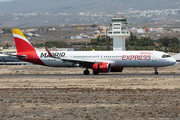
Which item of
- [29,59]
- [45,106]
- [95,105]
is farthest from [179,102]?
[29,59]

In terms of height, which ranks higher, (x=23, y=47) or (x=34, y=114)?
(x=23, y=47)

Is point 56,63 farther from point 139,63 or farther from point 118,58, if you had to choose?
point 139,63

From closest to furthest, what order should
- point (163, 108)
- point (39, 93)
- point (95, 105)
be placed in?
point (163, 108)
point (95, 105)
point (39, 93)

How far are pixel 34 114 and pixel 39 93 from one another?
843 centimetres

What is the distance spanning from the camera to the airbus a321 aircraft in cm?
4400

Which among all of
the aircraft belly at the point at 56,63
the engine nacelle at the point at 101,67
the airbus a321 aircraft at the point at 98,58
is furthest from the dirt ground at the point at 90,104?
the aircraft belly at the point at 56,63

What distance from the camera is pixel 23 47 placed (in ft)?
159

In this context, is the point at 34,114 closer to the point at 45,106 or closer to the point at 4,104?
the point at 45,106

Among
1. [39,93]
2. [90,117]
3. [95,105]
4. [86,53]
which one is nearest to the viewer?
[90,117]

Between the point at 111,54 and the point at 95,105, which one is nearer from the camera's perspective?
the point at 95,105

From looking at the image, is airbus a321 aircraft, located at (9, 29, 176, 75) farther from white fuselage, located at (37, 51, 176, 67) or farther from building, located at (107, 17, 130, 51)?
building, located at (107, 17, 130, 51)

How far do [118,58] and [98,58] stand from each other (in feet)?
10.5

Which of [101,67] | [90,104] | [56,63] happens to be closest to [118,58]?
[101,67]

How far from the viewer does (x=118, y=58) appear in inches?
1770
